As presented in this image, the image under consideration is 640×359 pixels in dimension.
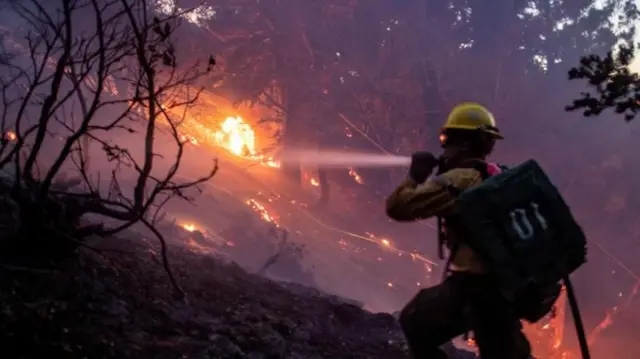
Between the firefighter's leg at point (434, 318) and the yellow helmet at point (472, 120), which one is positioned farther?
the yellow helmet at point (472, 120)

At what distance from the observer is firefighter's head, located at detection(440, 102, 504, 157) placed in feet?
9.42

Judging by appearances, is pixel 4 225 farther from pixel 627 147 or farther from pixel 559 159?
pixel 627 147

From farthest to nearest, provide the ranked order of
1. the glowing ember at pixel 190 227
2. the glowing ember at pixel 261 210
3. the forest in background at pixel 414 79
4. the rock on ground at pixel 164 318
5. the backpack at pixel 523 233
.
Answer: the glowing ember at pixel 261 210 < the forest in background at pixel 414 79 < the glowing ember at pixel 190 227 < the rock on ground at pixel 164 318 < the backpack at pixel 523 233

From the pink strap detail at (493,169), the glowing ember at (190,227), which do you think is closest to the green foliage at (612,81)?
the pink strap detail at (493,169)

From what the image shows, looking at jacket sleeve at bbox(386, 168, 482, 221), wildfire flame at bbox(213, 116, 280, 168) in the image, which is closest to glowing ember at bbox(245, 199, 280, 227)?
wildfire flame at bbox(213, 116, 280, 168)

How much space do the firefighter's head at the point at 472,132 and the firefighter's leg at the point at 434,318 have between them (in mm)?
840

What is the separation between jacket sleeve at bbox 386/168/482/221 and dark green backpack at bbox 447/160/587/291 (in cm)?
11

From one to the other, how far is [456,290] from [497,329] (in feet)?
0.95

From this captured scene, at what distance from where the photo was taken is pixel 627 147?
26.3 metres

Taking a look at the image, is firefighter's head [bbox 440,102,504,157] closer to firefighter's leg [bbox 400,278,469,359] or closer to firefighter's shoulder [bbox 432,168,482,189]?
firefighter's shoulder [bbox 432,168,482,189]

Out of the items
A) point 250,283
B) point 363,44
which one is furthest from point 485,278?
point 363,44

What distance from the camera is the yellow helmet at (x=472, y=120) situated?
2.87 meters

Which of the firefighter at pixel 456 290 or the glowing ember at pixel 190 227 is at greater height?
the glowing ember at pixel 190 227

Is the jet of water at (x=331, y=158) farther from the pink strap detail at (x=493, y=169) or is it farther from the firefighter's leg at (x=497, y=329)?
the firefighter's leg at (x=497, y=329)
